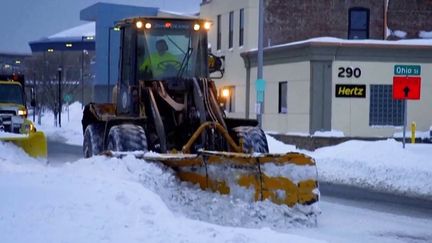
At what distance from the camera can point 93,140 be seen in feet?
58.3

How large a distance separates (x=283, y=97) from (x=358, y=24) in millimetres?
7761

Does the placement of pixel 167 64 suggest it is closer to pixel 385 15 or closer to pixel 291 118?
pixel 291 118

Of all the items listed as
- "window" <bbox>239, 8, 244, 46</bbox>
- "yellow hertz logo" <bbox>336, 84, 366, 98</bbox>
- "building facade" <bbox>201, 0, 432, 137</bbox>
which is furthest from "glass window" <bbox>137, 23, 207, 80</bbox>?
"window" <bbox>239, 8, 244, 46</bbox>

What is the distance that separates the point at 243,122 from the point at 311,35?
26879 millimetres

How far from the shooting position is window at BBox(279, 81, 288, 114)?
37.4 meters

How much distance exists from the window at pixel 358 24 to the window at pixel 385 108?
7767mm

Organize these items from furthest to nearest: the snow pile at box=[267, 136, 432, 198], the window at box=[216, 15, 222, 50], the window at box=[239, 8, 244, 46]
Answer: the window at box=[216, 15, 222, 50] → the window at box=[239, 8, 244, 46] → the snow pile at box=[267, 136, 432, 198]

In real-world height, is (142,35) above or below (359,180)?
above

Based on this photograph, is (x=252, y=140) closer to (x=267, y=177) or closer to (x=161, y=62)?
(x=267, y=177)

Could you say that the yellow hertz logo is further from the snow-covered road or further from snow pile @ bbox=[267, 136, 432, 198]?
the snow-covered road

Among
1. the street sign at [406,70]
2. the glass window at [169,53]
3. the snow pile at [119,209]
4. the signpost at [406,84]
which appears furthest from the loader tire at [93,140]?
the signpost at [406,84]

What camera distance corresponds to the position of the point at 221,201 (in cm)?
1237

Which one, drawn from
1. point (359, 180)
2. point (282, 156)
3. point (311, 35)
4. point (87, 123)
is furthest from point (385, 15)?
point (282, 156)

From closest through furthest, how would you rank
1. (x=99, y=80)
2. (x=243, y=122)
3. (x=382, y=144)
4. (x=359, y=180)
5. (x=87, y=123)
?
(x=243, y=122) → (x=87, y=123) → (x=359, y=180) → (x=382, y=144) → (x=99, y=80)
